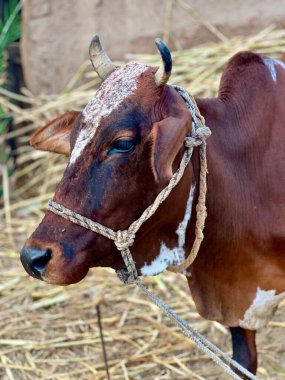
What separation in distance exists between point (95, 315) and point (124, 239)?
1751 mm

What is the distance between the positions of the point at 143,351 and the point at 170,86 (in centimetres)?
160

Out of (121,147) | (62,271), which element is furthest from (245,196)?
(62,271)

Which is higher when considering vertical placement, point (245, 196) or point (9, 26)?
point (9, 26)

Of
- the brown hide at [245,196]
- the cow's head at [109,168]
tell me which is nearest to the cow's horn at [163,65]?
the cow's head at [109,168]

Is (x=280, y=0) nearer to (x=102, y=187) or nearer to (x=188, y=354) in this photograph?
(x=188, y=354)

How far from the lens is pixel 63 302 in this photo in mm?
3895

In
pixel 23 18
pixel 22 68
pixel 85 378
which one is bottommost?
pixel 85 378

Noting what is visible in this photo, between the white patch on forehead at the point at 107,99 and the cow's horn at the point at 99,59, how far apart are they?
3.3 inches

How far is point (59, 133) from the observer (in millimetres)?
2387

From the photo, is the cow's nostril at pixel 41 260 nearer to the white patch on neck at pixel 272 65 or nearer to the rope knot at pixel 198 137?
the rope knot at pixel 198 137

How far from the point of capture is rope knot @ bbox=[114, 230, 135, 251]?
2055 millimetres

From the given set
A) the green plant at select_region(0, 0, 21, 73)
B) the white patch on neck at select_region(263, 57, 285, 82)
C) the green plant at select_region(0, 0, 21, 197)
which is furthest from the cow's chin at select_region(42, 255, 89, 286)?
the green plant at select_region(0, 0, 21, 73)

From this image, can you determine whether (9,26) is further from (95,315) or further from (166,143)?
(166,143)

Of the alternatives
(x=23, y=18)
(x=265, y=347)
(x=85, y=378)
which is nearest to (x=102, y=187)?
(x=85, y=378)
